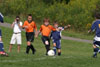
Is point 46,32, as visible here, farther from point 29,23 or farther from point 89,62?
point 89,62

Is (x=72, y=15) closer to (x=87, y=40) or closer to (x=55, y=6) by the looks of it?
(x=55, y=6)

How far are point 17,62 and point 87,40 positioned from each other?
20984mm

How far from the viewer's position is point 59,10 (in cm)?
3975

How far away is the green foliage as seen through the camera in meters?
37.8

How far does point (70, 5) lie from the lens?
134ft

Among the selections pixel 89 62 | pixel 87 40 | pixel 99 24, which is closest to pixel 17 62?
pixel 89 62

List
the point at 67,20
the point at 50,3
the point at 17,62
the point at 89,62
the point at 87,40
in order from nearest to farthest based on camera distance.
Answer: the point at 17,62 < the point at 89,62 < the point at 87,40 < the point at 67,20 < the point at 50,3

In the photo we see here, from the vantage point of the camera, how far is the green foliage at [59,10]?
37.8m

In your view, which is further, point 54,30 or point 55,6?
point 55,6

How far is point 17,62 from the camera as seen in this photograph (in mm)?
11305

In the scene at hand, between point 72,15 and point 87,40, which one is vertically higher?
point 72,15

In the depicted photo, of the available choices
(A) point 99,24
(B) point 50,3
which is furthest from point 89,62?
(B) point 50,3

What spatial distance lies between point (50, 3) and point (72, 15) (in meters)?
6.22

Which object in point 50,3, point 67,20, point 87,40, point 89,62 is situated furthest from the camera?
point 50,3
